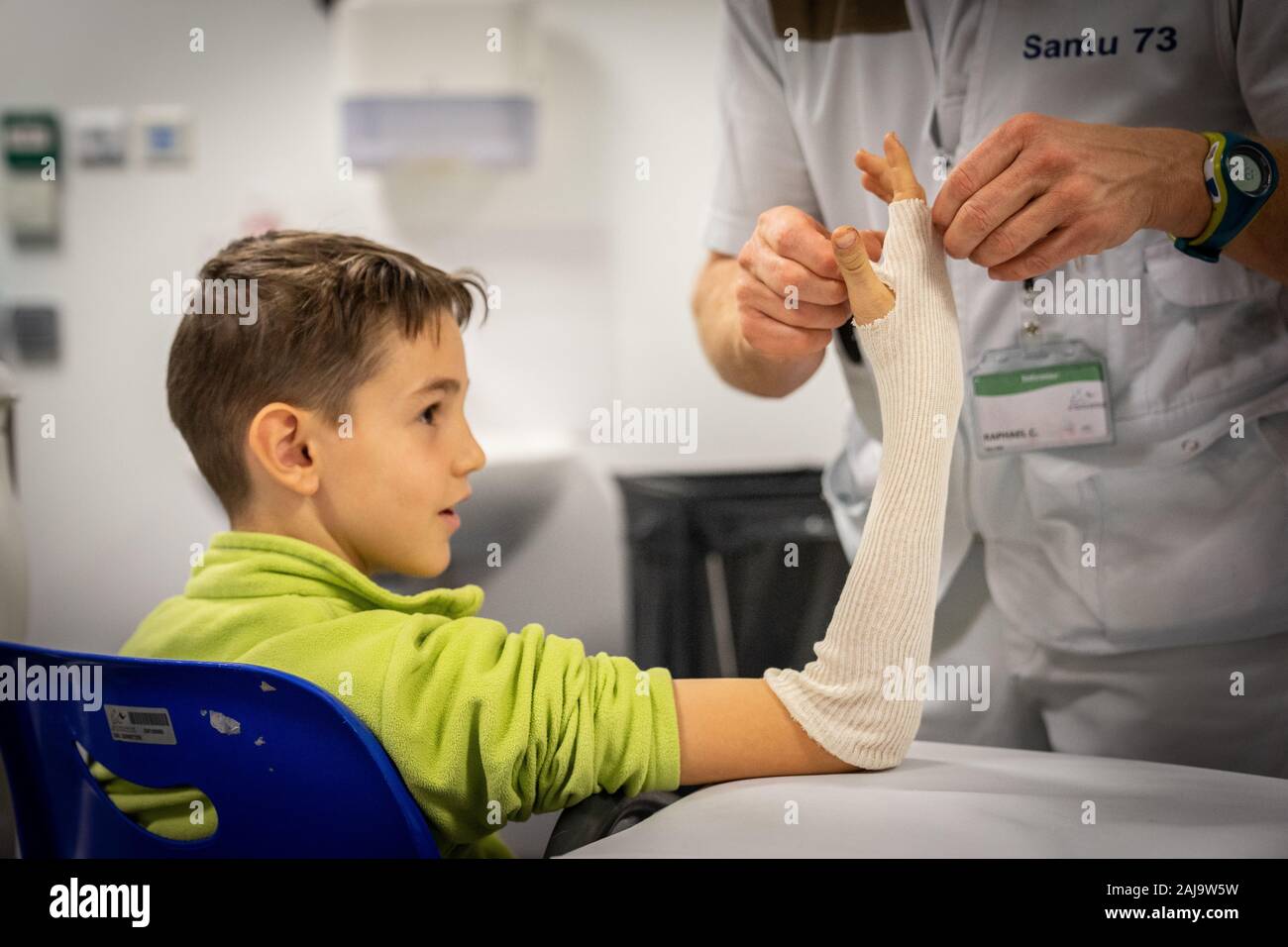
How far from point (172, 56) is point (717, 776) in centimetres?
150

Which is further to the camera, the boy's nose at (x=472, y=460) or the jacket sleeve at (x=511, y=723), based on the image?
the boy's nose at (x=472, y=460)

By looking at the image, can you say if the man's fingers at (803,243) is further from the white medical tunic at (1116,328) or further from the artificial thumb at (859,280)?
the white medical tunic at (1116,328)

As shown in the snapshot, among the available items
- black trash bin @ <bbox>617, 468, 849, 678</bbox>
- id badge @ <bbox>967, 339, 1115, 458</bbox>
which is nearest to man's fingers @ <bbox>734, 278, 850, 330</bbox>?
id badge @ <bbox>967, 339, 1115, 458</bbox>

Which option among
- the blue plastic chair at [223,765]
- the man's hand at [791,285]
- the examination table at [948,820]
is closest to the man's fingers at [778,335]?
the man's hand at [791,285]

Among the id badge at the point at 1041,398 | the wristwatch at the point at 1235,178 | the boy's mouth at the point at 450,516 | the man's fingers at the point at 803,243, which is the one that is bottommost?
the boy's mouth at the point at 450,516

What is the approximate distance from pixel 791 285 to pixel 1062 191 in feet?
0.71

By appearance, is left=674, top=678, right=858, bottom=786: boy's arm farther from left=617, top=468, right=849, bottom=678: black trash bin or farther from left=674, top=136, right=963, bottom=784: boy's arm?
left=617, top=468, right=849, bottom=678: black trash bin

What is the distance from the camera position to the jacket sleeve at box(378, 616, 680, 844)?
82cm

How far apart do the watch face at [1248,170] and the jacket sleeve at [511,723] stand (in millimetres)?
596

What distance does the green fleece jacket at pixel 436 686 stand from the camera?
82 centimetres

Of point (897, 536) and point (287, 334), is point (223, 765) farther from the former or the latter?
point (897, 536)

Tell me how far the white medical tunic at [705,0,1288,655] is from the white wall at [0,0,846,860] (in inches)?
16.6
